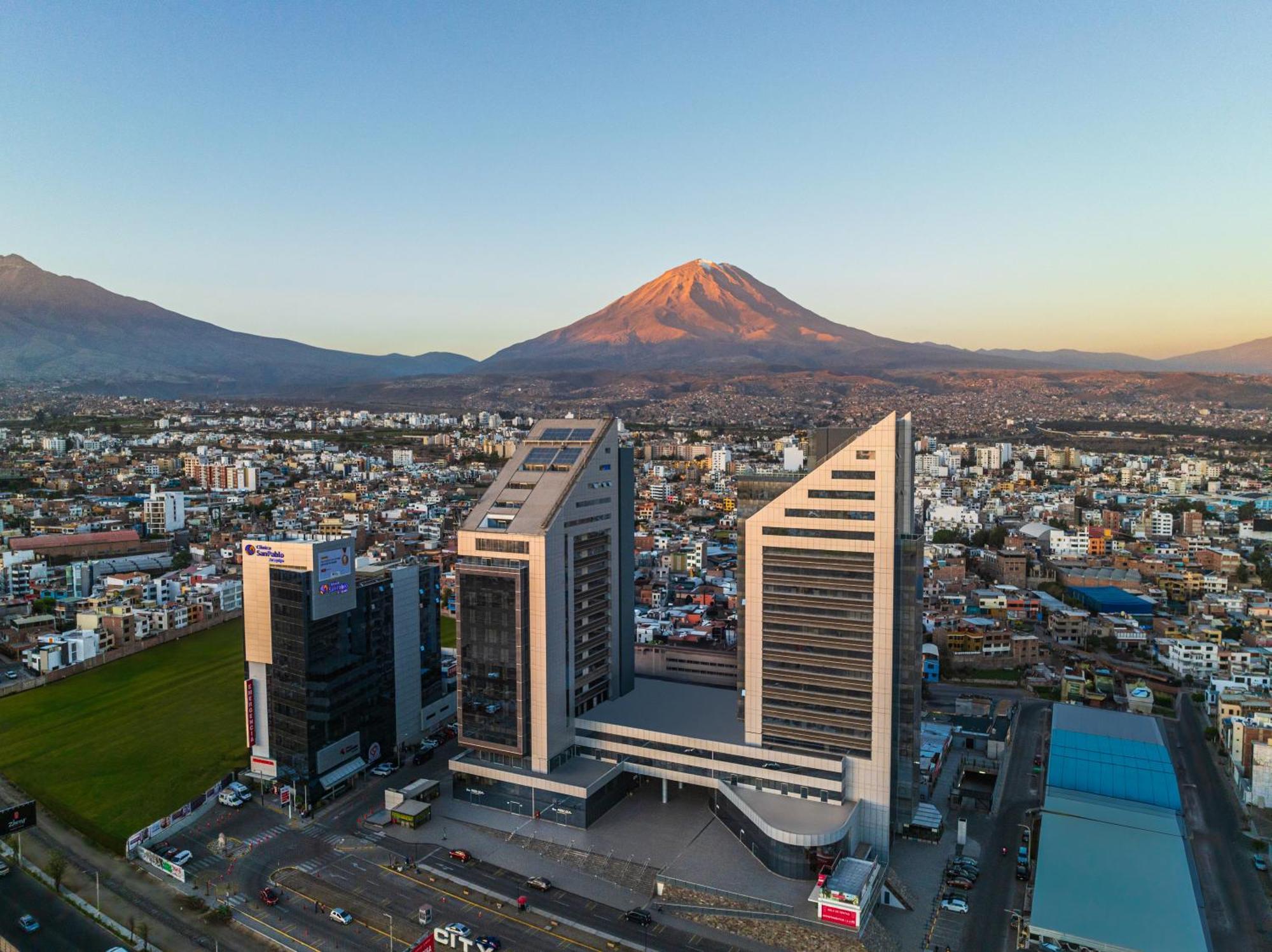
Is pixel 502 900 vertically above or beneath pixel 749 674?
beneath

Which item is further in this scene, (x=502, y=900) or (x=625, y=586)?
(x=625, y=586)

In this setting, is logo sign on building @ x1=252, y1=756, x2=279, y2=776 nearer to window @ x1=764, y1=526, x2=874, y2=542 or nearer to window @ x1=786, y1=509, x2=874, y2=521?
window @ x1=764, y1=526, x2=874, y2=542

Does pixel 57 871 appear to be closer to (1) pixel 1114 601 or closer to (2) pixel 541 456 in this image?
(2) pixel 541 456

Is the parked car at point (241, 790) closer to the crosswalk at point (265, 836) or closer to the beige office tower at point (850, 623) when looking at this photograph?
the crosswalk at point (265, 836)

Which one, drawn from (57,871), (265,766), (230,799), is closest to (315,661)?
(265,766)

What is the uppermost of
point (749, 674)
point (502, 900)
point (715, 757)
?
point (749, 674)

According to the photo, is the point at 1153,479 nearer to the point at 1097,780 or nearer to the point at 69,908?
the point at 1097,780

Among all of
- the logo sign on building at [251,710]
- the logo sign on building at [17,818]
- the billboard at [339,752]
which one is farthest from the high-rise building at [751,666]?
the logo sign on building at [17,818]

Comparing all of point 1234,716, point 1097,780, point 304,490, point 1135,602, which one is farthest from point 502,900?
point 304,490
